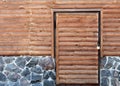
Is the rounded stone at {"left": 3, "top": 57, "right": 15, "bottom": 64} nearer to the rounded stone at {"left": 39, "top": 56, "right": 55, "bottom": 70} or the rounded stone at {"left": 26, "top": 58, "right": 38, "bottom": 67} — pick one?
the rounded stone at {"left": 26, "top": 58, "right": 38, "bottom": 67}

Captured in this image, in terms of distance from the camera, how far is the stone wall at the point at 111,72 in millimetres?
11273

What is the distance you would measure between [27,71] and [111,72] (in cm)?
255

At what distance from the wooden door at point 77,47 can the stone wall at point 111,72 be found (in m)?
0.24

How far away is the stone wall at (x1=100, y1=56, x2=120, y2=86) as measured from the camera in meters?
11.3

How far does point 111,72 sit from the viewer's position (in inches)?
445

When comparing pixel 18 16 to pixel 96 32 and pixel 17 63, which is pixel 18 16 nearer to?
pixel 17 63

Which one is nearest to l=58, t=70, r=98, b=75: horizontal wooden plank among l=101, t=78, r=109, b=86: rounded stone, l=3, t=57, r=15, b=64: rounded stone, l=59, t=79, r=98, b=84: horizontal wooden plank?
l=59, t=79, r=98, b=84: horizontal wooden plank

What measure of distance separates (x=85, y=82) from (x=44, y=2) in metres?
2.76

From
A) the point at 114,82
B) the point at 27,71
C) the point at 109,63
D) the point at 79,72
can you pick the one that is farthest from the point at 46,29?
the point at 114,82

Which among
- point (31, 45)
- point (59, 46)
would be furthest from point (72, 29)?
point (31, 45)

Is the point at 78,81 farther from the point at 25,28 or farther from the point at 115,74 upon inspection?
the point at 25,28

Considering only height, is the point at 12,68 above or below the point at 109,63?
below

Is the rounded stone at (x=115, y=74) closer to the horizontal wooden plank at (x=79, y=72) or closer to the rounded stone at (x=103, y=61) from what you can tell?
the rounded stone at (x=103, y=61)

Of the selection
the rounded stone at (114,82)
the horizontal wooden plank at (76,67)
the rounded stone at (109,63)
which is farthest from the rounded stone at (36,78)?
the rounded stone at (114,82)
